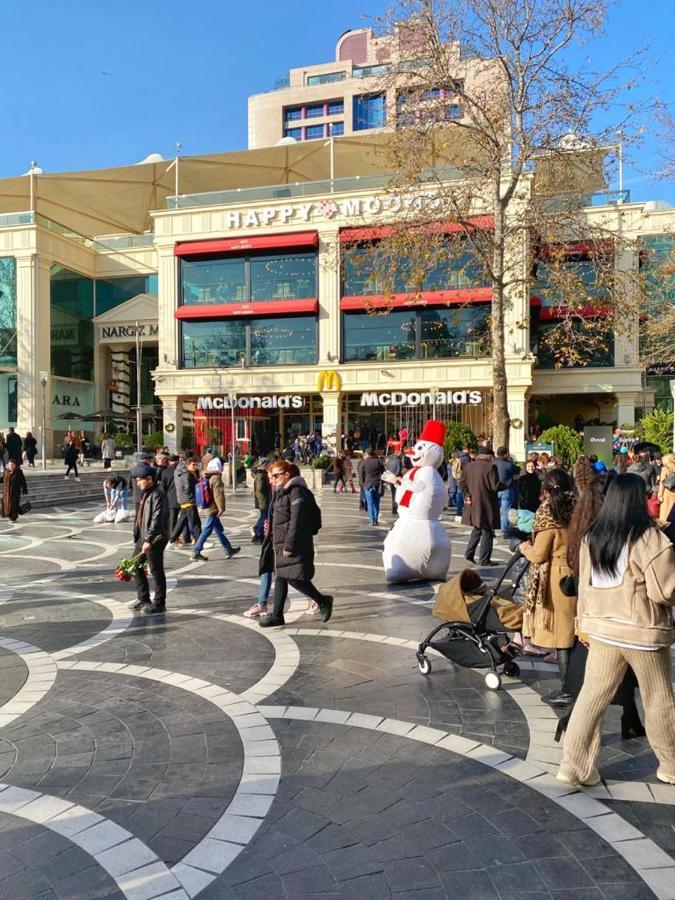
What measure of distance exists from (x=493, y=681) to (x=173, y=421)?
30.8 m

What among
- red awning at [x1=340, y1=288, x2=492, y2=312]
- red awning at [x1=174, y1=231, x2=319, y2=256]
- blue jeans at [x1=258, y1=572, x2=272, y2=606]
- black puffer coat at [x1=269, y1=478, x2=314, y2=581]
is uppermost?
red awning at [x1=174, y1=231, x2=319, y2=256]

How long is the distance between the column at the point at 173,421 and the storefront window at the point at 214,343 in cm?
199

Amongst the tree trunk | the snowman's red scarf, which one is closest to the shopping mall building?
the tree trunk

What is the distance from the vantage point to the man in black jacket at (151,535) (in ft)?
24.6

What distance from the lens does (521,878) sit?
286 cm

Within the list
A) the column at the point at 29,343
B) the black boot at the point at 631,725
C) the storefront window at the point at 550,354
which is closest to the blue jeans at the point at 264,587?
the black boot at the point at 631,725

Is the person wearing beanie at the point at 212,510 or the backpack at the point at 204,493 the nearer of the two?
the person wearing beanie at the point at 212,510

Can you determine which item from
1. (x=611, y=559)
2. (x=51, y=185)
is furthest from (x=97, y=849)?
(x=51, y=185)

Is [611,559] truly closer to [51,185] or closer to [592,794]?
[592,794]

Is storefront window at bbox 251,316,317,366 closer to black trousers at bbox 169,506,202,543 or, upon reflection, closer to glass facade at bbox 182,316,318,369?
glass facade at bbox 182,316,318,369

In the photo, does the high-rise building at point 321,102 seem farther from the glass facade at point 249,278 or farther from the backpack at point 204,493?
the backpack at point 204,493

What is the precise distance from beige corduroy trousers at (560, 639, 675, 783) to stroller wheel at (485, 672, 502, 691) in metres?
1.43

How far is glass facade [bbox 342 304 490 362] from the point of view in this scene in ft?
102

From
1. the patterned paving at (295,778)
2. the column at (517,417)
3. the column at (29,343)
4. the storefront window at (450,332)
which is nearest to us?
the patterned paving at (295,778)
